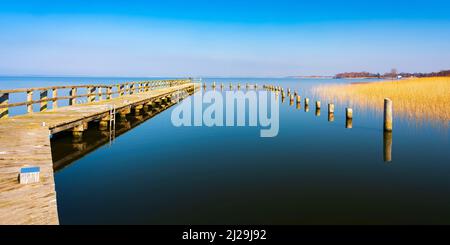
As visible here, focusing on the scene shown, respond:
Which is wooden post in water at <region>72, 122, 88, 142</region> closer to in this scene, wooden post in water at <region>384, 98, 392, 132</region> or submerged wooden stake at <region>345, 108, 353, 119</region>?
wooden post in water at <region>384, 98, 392, 132</region>

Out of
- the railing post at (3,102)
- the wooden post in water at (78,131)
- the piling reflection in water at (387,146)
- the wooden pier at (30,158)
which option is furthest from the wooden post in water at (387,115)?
the railing post at (3,102)

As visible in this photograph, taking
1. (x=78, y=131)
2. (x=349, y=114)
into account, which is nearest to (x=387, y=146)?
(x=349, y=114)

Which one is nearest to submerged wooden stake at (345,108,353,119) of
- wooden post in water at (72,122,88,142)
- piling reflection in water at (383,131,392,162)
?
piling reflection in water at (383,131,392,162)

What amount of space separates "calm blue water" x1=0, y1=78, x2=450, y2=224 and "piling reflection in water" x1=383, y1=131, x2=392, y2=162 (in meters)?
0.14

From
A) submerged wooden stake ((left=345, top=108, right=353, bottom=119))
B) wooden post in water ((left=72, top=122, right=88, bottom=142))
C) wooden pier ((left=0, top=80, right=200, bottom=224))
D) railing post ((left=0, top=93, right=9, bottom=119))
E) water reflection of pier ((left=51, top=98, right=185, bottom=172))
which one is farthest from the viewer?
→ submerged wooden stake ((left=345, top=108, right=353, bottom=119))

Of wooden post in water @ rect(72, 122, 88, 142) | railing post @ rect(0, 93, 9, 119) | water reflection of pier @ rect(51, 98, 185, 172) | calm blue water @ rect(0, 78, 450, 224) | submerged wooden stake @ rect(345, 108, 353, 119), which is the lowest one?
calm blue water @ rect(0, 78, 450, 224)

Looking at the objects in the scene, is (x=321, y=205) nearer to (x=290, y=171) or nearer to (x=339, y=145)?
(x=290, y=171)

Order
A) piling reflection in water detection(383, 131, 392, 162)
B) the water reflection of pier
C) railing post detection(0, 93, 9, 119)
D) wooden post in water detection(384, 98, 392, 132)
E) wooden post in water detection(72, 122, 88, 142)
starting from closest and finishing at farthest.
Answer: the water reflection of pier
piling reflection in water detection(383, 131, 392, 162)
railing post detection(0, 93, 9, 119)
wooden post in water detection(72, 122, 88, 142)
wooden post in water detection(384, 98, 392, 132)

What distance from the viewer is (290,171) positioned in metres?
10.8

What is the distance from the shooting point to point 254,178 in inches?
395

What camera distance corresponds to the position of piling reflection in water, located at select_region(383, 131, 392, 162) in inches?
497
